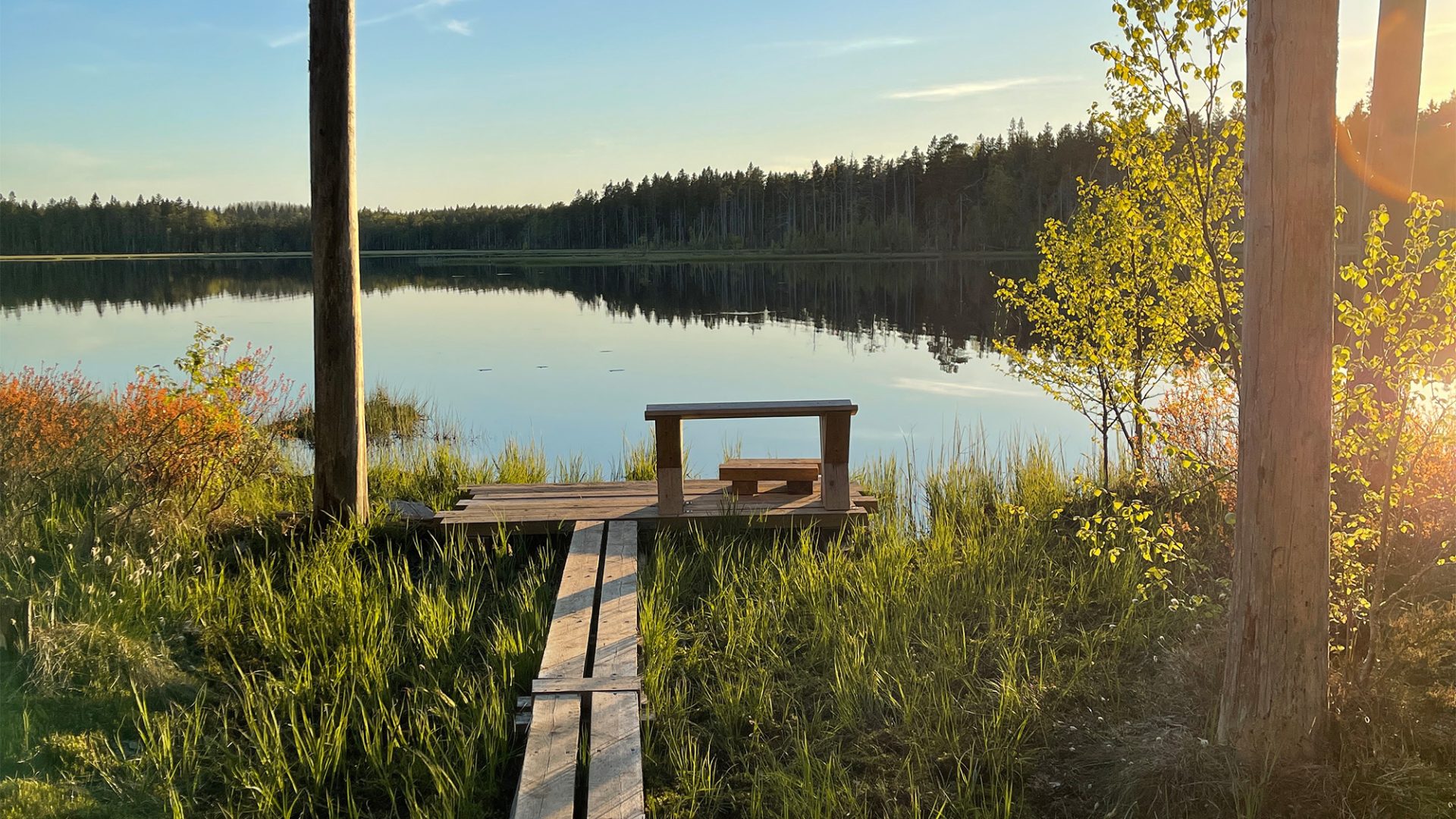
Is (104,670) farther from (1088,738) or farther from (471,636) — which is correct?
(1088,738)

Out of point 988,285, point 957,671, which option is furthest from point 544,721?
point 988,285

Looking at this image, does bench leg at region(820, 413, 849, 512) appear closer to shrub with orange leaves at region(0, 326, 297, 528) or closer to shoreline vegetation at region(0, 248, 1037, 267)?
shrub with orange leaves at region(0, 326, 297, 528)

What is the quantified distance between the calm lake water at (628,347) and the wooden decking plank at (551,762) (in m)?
5.52

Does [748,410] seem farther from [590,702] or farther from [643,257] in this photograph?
[643,257]

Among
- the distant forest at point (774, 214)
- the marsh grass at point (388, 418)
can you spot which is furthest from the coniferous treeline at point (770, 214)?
the marsh grass at point (388, 418)

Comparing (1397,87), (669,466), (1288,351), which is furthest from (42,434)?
(1397,87)

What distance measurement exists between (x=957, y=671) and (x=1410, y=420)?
2432 millimetres

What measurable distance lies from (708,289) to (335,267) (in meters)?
36.9

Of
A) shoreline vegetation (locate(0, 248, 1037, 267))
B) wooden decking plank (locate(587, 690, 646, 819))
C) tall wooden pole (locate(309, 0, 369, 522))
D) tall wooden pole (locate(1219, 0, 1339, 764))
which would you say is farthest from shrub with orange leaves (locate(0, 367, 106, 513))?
shoreline vegetation (locate(0, 248, 1037, 267))

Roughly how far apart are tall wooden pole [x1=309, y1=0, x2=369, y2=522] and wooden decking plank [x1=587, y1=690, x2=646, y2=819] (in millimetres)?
2898

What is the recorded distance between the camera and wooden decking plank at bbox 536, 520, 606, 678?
Answer: 158 inches

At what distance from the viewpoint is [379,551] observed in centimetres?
593

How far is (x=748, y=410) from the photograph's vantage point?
5.96 m

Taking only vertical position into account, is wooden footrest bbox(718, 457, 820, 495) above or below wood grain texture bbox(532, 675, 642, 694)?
above
